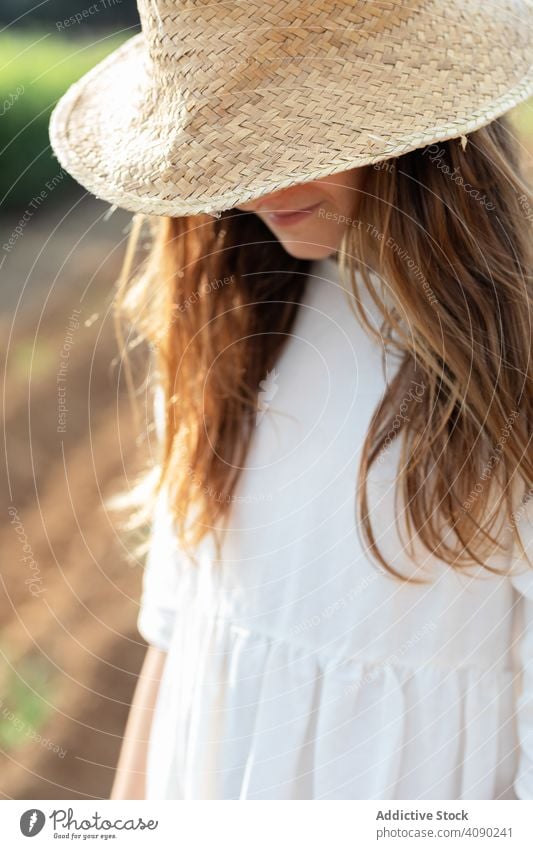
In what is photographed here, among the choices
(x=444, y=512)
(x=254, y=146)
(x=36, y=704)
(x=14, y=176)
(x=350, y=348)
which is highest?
(x=14, y=176)

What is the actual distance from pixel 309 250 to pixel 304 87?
0.16 metres

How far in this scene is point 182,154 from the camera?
0.57m

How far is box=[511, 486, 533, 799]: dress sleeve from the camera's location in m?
0.61

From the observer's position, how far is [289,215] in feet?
2.22

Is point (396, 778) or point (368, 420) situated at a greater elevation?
point (368, 420)

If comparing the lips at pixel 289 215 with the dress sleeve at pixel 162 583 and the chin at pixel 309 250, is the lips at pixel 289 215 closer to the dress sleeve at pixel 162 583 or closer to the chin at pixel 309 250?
the chin at pixel 309 250

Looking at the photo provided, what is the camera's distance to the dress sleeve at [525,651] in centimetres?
61

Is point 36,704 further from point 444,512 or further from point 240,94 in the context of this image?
point 240,94

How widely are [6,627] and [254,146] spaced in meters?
1.22

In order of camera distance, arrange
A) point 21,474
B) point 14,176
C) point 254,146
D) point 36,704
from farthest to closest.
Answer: point 14,176
point 21,474
point 36,704
point 254,146

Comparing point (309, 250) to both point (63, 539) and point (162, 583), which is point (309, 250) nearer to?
point (162, 583)

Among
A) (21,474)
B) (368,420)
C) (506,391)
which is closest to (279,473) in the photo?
(368,420)
